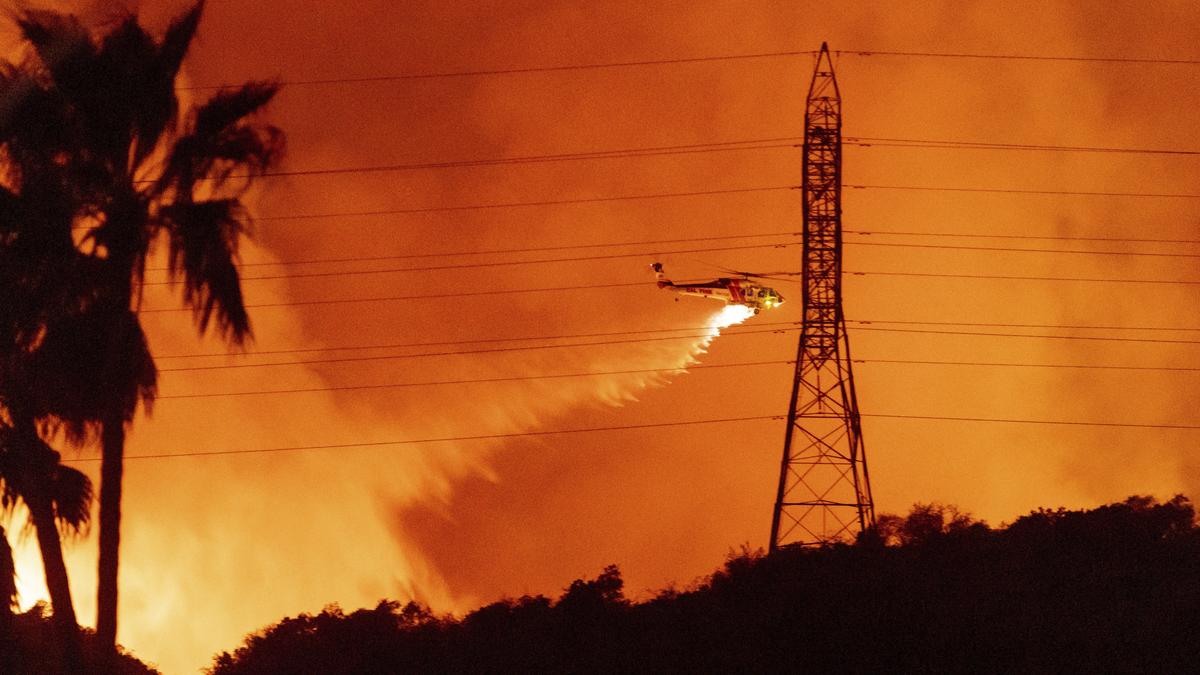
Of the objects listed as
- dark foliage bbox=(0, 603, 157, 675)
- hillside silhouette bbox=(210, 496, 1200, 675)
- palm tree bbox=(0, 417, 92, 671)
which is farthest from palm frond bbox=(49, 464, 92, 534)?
hillside silhouette bbox=(210, 496, 1200, 675)

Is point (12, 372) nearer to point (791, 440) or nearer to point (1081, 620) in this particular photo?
point (1081, 620)

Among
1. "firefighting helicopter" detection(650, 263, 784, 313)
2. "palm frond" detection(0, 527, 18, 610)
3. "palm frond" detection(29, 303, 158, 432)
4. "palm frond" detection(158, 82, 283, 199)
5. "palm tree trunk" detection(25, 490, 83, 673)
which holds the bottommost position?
"palm tree trunk" detection(25, 490, 83, 673)

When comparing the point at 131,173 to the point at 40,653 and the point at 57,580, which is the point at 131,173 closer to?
the point at 57,580

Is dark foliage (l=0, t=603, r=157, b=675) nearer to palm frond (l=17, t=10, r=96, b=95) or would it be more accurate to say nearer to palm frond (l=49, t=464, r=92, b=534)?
palm frond (l=49, t=464, r=92, b=534)

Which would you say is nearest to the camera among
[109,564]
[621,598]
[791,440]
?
[109,564]

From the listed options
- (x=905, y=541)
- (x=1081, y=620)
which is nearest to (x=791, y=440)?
(x=905, y=541)

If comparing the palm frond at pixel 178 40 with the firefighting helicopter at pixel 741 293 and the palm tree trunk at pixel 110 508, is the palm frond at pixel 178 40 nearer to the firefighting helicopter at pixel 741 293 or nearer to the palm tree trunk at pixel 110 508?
the palm tree trunk at pixel 110 508

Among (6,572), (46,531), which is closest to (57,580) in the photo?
(46,531)
